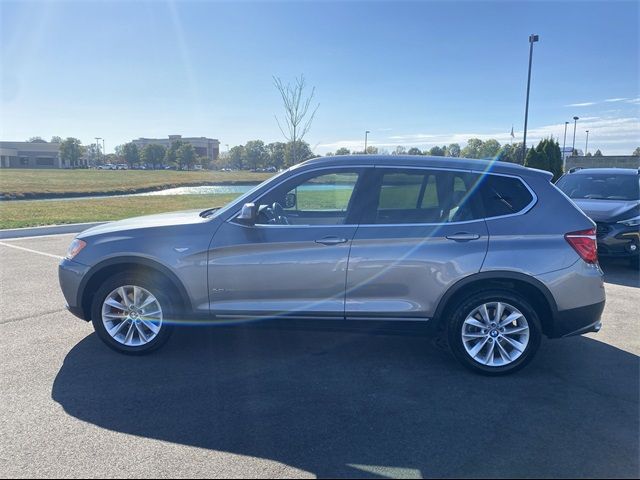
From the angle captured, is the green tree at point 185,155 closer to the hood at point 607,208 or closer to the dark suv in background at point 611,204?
the dark suv in background at point 611,204

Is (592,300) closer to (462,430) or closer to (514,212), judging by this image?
(514,212)

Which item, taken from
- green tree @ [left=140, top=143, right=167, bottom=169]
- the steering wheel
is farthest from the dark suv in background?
green tree @ [left=140, top=143, right=167, bottom=169]

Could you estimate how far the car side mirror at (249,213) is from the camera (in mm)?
4027

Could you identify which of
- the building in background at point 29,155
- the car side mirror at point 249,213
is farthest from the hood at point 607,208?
the building in background at point 29,155

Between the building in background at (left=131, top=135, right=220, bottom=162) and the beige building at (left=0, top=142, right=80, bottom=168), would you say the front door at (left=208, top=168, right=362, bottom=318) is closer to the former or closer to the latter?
the beige building at (left=0, top=142, right=80, bottom=168)

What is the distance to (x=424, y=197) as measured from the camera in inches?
168

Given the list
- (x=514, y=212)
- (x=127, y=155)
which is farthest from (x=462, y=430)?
(x=127, y=155)

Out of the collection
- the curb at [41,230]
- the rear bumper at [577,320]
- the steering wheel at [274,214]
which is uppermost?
the steering wheel at [274,214]

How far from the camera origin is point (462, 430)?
127 inches

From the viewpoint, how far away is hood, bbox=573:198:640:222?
7.87m

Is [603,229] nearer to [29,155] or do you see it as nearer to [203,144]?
[29,155]

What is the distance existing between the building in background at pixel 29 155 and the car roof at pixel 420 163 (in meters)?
118

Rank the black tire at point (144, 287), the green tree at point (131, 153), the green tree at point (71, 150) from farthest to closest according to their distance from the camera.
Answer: the green tree at point (131, 153)
the green tree at point (71, 150)
the black tire at point (144, 287)

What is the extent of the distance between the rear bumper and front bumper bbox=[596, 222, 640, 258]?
14.7 feet
